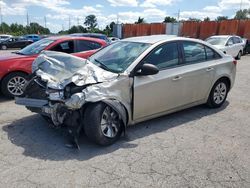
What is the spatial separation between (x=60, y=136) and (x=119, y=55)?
1722 mm

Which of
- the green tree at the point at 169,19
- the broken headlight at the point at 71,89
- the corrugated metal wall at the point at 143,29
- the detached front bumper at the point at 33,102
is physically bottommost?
the detached front bumper at the point at 33,102

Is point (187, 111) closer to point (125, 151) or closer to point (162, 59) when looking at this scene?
point (162, 59)

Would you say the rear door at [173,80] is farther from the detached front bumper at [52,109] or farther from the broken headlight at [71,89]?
the detached front bumper at [52,109]

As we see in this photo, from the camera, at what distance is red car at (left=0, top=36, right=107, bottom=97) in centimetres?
616

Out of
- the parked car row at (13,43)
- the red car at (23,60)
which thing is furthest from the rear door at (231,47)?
the parked car row at (13,43)

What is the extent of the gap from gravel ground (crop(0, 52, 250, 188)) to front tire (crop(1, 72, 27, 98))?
1.30 m

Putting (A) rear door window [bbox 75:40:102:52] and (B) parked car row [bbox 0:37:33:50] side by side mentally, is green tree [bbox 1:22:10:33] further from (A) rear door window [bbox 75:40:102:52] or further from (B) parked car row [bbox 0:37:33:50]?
(A) rear door window [bbox 75:40:102:52]

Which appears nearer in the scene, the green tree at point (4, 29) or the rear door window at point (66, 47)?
the rear door window at point (66, 47)

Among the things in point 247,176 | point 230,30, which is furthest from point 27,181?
point 230,30

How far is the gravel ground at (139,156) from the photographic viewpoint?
3082mm

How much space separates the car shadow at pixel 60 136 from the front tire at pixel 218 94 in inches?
12.2

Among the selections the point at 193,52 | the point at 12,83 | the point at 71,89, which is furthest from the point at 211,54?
Answer: the point at 12,83

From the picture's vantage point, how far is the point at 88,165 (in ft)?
11.1

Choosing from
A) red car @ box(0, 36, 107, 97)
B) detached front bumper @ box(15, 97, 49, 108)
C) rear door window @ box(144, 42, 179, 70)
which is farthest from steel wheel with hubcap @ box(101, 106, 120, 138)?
red car @ box(0, 36, 107, 97)
